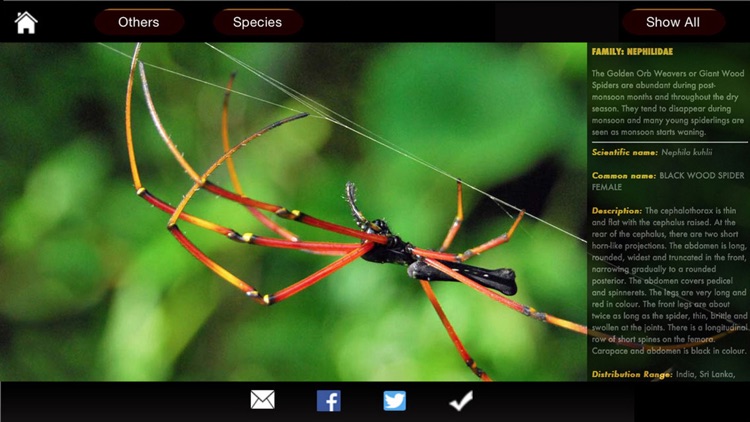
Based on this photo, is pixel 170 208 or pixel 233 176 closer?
pixel 170 208

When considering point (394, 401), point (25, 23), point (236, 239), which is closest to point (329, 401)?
point (394, 401)

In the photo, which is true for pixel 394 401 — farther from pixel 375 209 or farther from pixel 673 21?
pixel 673 21

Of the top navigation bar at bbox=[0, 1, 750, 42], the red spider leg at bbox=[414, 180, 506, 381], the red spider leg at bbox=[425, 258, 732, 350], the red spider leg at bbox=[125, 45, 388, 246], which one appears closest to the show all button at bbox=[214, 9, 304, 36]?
the top navigation bar at bbox=[0, 1, 750, 42]

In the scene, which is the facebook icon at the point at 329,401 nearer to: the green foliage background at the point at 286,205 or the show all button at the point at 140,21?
the green foliage background at the point at 286,205

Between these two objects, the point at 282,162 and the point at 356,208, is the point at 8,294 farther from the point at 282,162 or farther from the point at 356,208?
the point at 356,208

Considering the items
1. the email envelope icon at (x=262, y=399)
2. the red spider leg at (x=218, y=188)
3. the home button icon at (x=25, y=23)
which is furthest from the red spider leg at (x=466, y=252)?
the home button icon at (x=25, y=23)
